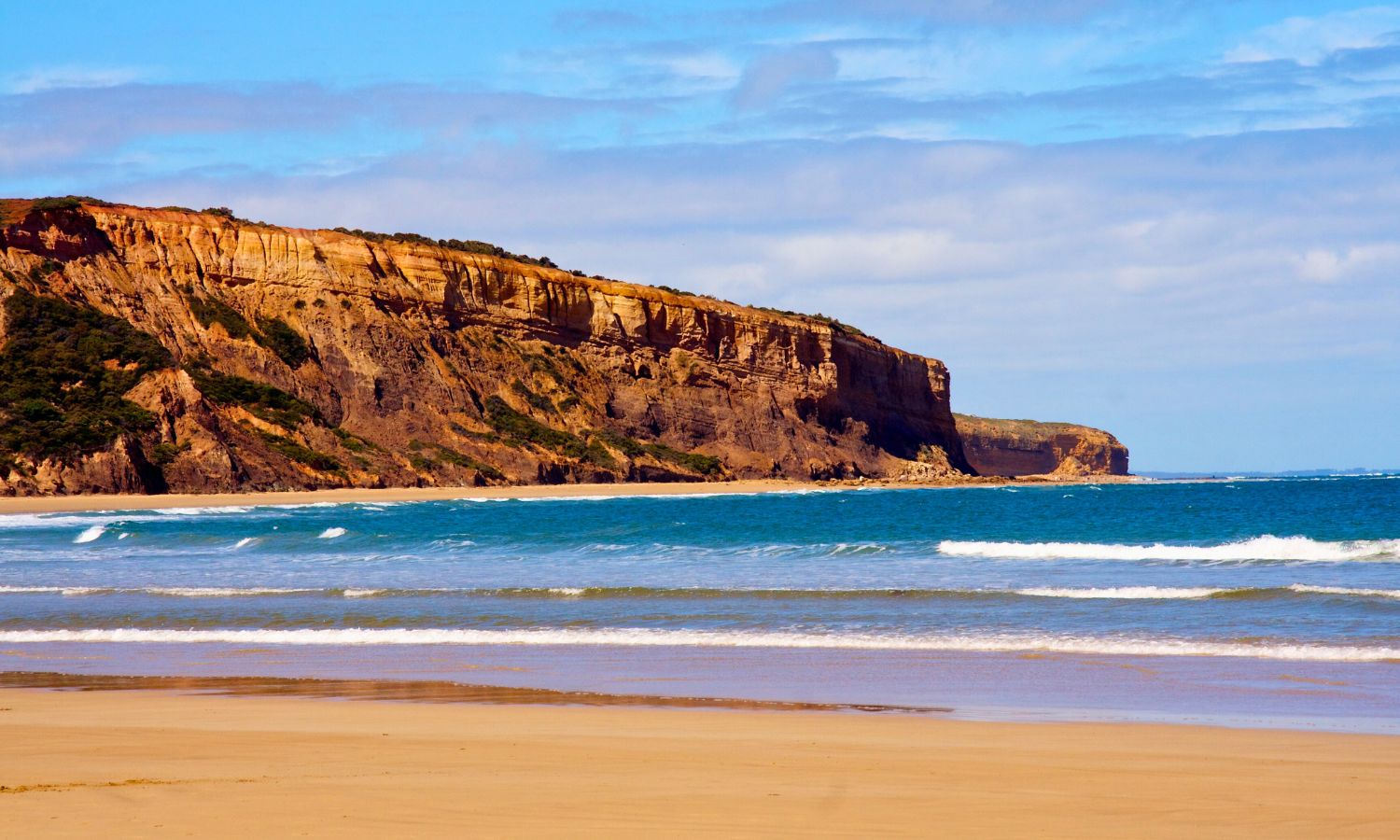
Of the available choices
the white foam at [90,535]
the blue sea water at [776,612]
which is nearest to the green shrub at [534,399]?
Result: the white foam at [90,535]

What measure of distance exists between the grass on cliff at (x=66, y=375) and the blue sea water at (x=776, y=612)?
20537mm

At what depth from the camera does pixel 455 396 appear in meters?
80.1

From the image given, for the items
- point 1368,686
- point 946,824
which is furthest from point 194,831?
point 1368,686

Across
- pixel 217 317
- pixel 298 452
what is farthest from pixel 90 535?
pixel 217 317

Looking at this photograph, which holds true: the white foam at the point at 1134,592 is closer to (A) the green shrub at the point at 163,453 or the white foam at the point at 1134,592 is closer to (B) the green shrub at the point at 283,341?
(A) the green shrub at the point at 163,453

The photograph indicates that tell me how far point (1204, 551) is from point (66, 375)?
53555 mm

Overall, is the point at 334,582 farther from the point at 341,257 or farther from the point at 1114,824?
the point at 341,257

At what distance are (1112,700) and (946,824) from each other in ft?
16.4

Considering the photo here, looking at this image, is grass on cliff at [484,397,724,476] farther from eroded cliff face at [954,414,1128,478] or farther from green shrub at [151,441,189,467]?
eroded cliff face at [954,414,1128,478]

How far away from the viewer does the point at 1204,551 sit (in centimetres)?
2738

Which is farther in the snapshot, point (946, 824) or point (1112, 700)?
point (1112, 700)

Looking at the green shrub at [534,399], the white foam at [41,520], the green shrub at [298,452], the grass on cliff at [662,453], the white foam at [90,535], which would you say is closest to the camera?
the white foam at [90,535]

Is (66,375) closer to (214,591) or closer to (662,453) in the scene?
(662,453)

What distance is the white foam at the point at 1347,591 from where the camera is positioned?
59.1 ft
